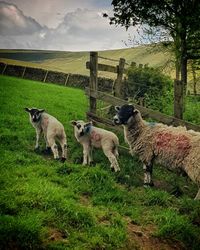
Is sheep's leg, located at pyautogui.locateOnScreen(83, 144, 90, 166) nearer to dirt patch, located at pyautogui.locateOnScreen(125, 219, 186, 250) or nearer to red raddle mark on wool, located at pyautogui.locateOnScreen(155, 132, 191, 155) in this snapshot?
red raddle mark on wool, located at pyautogui.locateOnScreen(155, 132, 191, 155)

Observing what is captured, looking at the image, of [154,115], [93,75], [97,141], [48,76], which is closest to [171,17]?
[93,75]

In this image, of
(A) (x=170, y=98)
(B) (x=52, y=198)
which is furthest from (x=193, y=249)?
(A) (x=170, y=98)

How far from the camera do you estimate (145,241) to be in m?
6.73

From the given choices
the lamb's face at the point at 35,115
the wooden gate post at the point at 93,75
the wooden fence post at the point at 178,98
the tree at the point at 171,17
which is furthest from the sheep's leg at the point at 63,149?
the tree at the point at 171,17

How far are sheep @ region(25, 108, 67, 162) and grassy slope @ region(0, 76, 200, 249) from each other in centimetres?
37

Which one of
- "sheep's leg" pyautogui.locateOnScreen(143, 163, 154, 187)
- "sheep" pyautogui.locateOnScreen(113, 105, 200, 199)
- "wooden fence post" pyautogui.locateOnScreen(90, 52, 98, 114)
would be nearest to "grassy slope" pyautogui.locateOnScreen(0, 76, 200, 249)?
"sheep's leg" pyautogui.locateOnScreen(143, 163, 154, 187)

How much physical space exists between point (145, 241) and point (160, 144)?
3.41 m

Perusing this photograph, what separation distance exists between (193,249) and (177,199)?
208 cm

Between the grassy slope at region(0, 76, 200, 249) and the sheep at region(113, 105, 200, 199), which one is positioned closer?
the grassy slope at region(0, 76, 200, 249)

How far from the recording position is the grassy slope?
241 inches

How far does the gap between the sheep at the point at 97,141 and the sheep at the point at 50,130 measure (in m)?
0.46

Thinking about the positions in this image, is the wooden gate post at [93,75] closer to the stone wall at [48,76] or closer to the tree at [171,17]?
the tree at [171,17]

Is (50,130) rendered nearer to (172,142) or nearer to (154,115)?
(154,115)

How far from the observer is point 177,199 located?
8.81m
